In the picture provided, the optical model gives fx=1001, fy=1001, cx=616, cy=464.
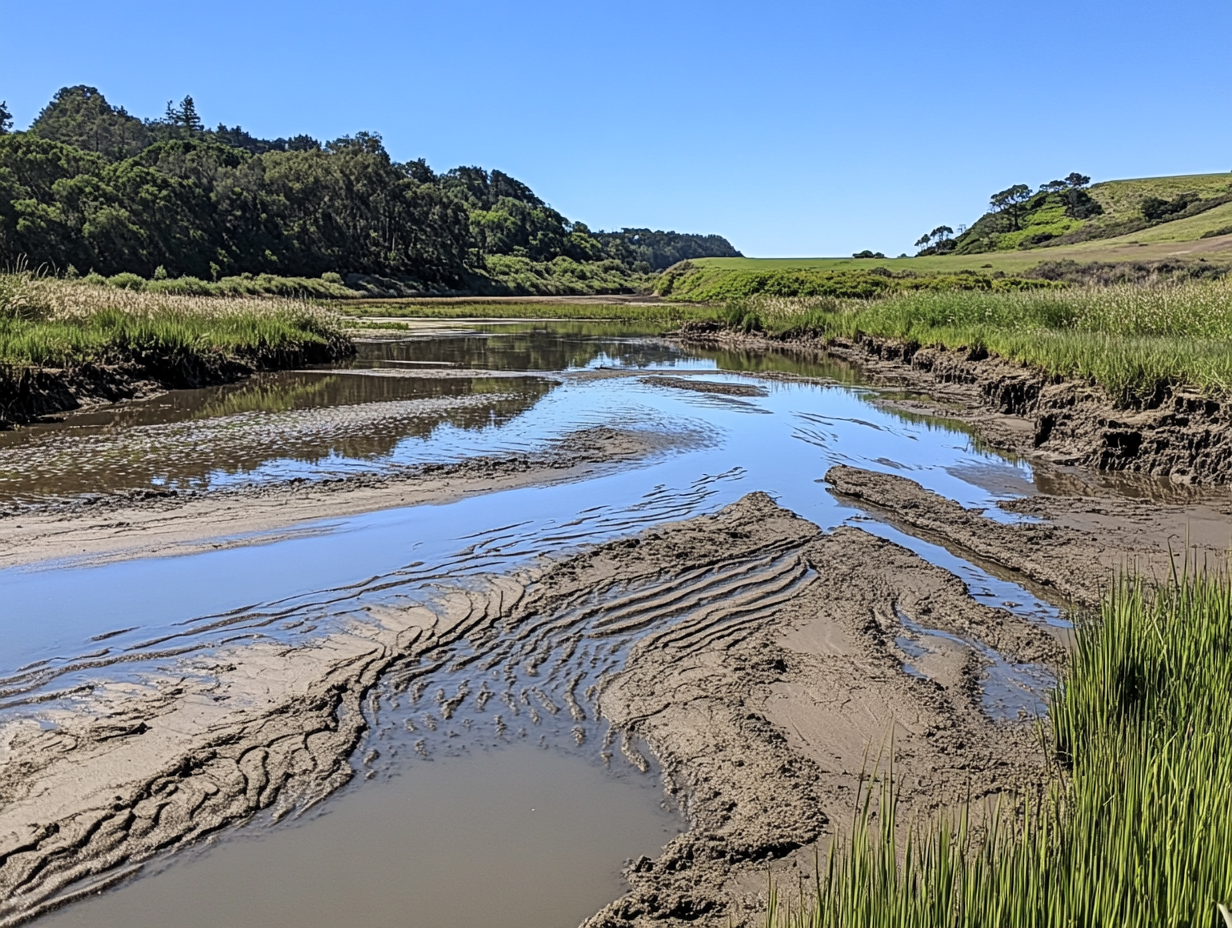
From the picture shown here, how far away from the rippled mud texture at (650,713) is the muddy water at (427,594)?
12 centimetres

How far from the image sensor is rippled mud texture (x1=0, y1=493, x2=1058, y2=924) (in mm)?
3770

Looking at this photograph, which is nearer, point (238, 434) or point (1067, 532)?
point (1067, 532)

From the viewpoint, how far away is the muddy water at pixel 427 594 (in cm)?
379

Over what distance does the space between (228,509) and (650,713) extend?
528 centimetres

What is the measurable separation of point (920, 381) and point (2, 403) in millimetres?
17632

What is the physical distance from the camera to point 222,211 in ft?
265

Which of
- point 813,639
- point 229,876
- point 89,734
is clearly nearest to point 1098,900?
point 229,876

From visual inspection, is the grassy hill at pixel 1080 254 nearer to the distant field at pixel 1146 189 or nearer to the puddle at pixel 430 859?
the distant field at pixel 1146 189

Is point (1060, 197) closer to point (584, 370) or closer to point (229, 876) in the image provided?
point (584, 370)

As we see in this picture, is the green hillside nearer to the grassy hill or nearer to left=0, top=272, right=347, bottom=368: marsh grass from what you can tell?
the grassy hill

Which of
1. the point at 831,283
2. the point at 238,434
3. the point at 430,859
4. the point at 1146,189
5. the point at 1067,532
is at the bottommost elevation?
the point at 430,859

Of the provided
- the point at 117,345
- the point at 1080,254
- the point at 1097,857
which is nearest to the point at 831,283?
the point at 1080,254

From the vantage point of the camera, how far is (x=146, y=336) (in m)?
17.9

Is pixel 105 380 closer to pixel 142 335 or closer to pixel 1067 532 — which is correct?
pixel 142 335
